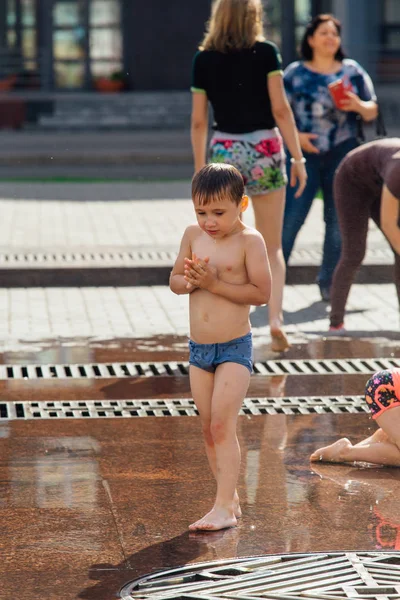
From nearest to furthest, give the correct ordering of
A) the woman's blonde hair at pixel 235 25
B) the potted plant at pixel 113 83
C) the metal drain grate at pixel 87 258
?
the woman's blonde hair at pixel 235 25
the metal drain grate at pixel 87 258
the potted plant at pixel 113 83

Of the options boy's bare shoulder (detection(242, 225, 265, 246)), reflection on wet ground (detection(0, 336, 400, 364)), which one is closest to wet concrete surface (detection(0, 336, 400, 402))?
reflection on wet ground (detection(0, 336, 400, 364))

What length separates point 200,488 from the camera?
15.8 feet

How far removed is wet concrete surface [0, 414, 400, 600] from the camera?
4.04m

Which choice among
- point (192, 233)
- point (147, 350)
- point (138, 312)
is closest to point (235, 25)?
point (147, 350)

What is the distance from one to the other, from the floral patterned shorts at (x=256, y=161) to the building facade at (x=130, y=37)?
20.9m

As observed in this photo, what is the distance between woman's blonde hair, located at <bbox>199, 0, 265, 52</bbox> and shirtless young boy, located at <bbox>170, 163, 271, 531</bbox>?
2971 mm

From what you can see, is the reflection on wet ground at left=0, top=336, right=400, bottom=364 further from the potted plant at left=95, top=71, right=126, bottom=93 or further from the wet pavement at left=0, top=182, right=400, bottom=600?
the potted plant at left=95, top=71, right=126, bottom=93

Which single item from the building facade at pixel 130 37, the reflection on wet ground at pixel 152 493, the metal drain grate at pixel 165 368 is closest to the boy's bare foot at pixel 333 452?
the reflection on wet ground at pixel 152 493

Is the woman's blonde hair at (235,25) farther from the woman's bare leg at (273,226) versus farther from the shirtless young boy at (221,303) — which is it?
the shirtless young boy at (221,303)

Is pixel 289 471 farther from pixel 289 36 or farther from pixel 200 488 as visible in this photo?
pixel 289 36

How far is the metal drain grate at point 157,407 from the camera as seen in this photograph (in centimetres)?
596

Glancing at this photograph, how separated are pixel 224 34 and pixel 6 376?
7.37ft

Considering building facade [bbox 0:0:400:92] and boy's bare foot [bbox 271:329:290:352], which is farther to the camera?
building facade [bbox 0:0:400:92]

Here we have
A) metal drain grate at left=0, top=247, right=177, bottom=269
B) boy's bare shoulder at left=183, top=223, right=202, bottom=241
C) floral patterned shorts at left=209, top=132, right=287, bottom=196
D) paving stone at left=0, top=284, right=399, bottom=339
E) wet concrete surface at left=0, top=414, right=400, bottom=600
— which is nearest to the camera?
wet concrete surface at left=0, top=414, right=400, bottom=600
